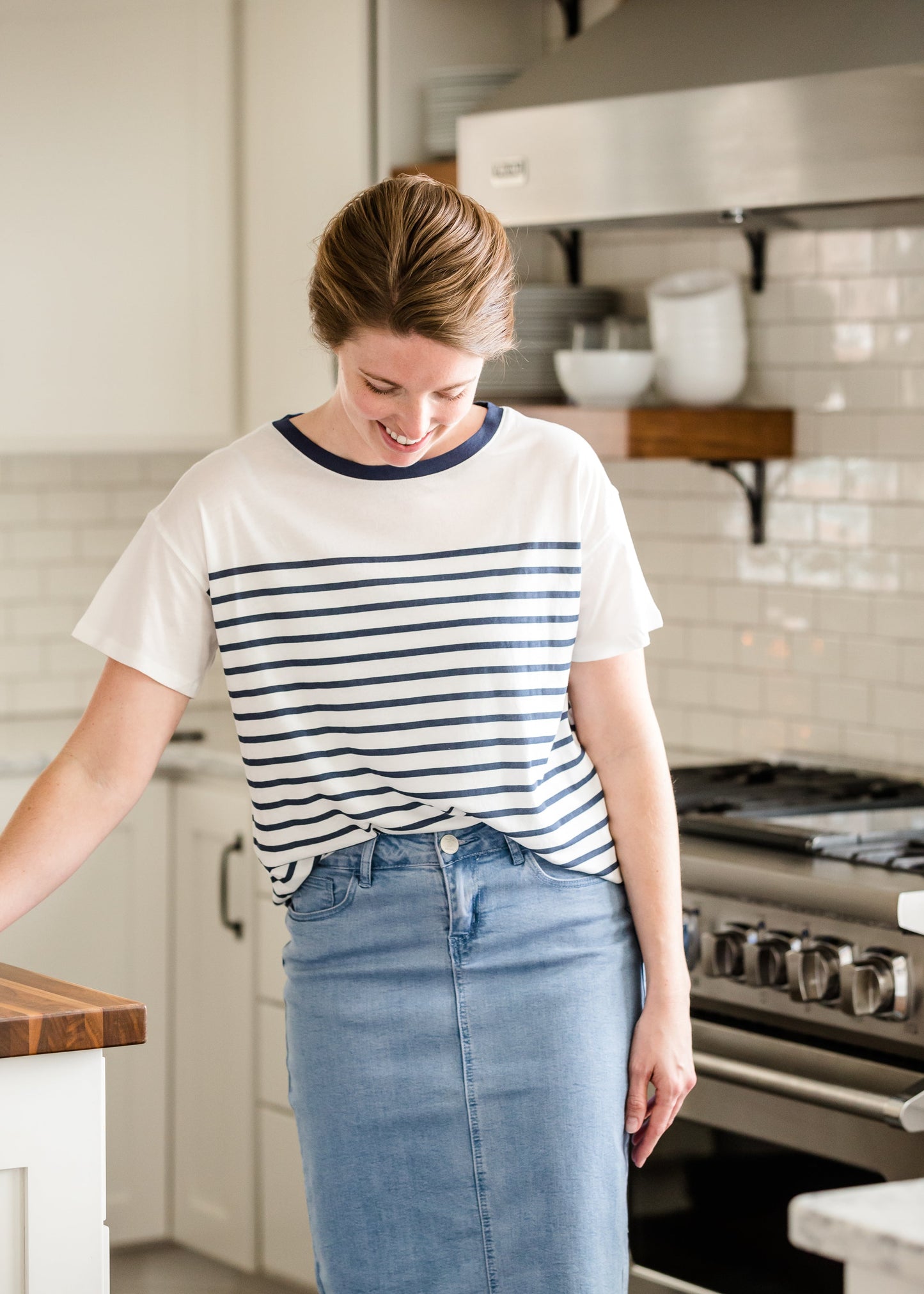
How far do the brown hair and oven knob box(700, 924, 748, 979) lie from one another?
1.04m

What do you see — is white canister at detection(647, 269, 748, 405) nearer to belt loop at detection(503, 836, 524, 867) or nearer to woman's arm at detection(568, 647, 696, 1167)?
woman's arm at detection(568, 647, 696, 1167)

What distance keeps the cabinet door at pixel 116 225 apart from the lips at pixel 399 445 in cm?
193

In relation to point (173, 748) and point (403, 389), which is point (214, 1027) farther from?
point (403, 389)

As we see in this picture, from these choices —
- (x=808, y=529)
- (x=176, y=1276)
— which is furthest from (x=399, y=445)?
(x=176, y=1276)

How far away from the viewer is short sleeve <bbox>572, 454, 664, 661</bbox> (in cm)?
153

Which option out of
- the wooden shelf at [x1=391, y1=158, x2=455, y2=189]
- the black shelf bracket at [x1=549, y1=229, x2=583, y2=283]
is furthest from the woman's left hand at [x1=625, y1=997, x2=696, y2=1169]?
the black shelf bracket at [x1=549, y1=229, x2=583, y2=283]

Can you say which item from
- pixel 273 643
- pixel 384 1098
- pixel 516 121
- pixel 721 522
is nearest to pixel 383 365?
pixel 273 643

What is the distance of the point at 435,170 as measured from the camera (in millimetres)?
2990

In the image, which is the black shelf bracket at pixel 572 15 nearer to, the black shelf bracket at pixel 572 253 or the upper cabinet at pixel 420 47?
the upper cabinet at pixel 420 47

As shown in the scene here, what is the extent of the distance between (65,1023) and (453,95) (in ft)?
7.13

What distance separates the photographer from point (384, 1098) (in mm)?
1510

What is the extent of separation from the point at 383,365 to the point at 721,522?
1684 mm

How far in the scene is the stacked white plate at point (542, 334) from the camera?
2.96m

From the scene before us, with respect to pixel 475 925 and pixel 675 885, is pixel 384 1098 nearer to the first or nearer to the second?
pixel 475 925
